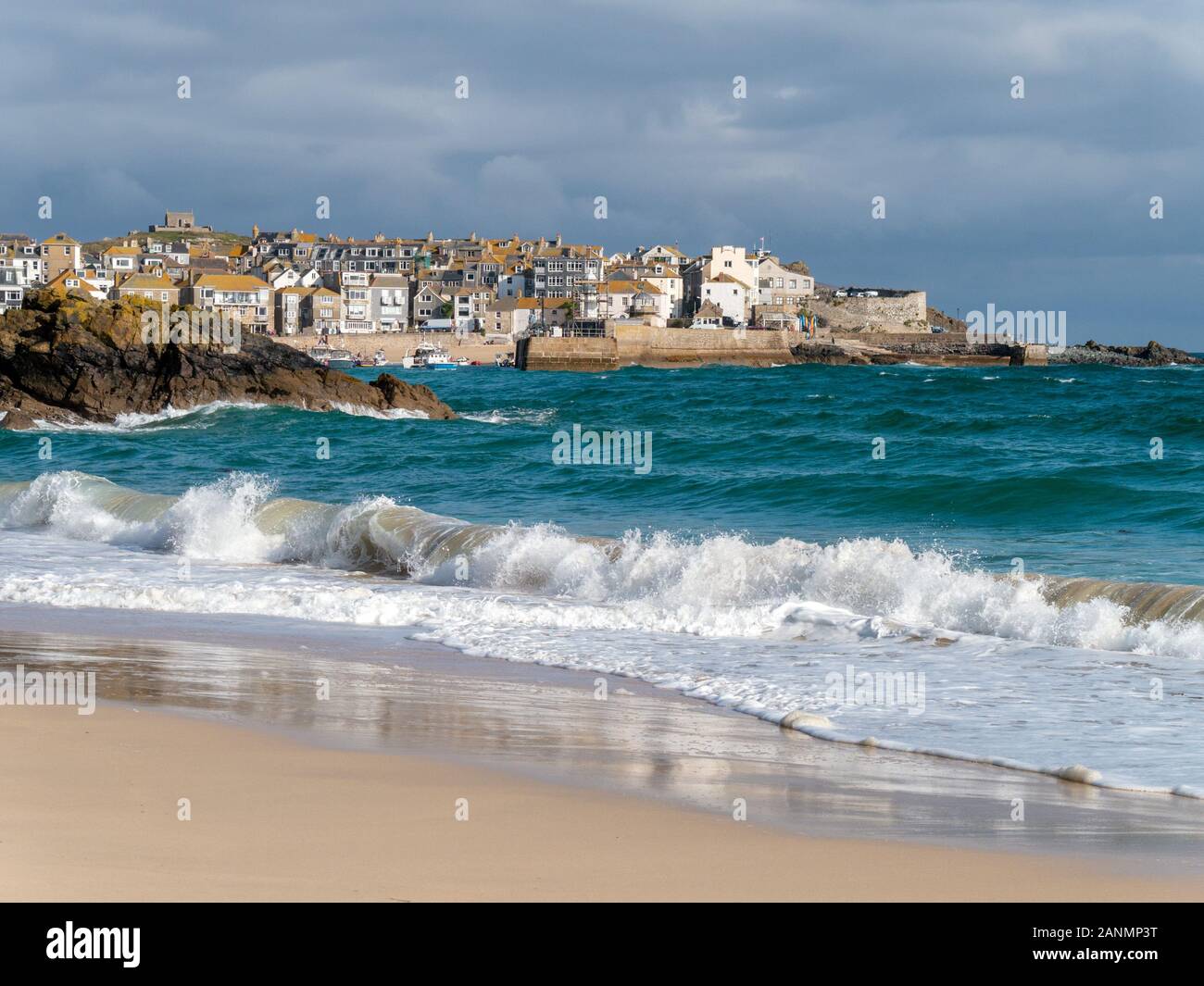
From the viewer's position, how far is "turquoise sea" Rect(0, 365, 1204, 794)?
827 centimetres

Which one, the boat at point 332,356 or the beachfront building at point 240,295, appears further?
the beachfront building at point 240,295

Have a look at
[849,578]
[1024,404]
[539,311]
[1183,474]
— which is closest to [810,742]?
[849,578]

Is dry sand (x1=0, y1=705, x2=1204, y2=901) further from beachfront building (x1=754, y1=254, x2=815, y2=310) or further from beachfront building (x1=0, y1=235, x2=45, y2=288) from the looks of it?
beachfront building (x1=0, y1=235, x2=45, y2=288)

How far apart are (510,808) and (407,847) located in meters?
0.68

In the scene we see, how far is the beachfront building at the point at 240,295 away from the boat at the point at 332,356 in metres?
9.08

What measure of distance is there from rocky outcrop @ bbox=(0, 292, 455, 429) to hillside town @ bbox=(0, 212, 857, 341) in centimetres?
6913

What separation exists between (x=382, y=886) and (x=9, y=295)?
13408 cm

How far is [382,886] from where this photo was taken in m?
4.21

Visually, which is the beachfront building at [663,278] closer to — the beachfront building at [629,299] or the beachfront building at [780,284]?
the beachfront building at [629,299]

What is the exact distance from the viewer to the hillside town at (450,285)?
4707 inches

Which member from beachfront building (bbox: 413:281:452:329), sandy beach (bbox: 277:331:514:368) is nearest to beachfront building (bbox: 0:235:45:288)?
A: sandy beach (bbox: 277:331:514:368)

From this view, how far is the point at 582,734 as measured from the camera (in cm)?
697

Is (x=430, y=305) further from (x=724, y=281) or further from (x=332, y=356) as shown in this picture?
(x=724, y=281)

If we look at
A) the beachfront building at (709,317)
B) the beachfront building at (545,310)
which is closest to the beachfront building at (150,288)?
the beachfront building at (545,310)
